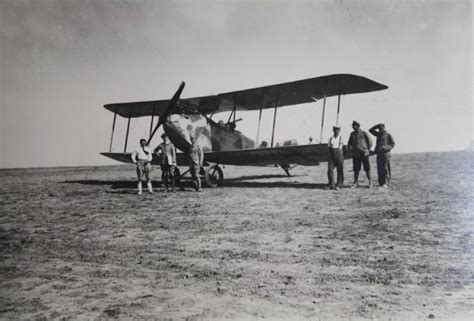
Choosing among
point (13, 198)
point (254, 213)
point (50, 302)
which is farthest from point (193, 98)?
point (50, 302)

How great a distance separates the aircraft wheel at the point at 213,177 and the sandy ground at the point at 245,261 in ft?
13.6

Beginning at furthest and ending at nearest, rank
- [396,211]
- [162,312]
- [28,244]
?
[396,211]
[28,244]
[162,312]

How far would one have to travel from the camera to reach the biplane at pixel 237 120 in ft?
31.8

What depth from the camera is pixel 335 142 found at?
922 centimetres

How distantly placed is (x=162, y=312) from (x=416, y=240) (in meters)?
3.17

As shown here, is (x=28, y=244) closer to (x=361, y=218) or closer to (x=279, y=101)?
(x=361, y=218)

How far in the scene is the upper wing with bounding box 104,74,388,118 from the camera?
9.33m

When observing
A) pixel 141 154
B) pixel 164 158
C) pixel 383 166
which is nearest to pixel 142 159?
pixel 141 154

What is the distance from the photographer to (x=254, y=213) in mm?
6121

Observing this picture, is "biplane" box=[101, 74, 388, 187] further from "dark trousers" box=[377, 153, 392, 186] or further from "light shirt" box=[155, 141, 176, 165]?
"dark trousers" box=[377, 153, 392, 186]

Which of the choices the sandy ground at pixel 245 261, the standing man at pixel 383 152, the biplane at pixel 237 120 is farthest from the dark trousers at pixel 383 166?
the sandy ground at pixel 245 261

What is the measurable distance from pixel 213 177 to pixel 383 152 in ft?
16.8

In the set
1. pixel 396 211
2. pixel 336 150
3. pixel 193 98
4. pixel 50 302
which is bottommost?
pixel 50 302

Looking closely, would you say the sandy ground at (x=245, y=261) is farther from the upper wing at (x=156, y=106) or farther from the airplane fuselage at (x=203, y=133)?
the upper wing at (x=156, y=106)
